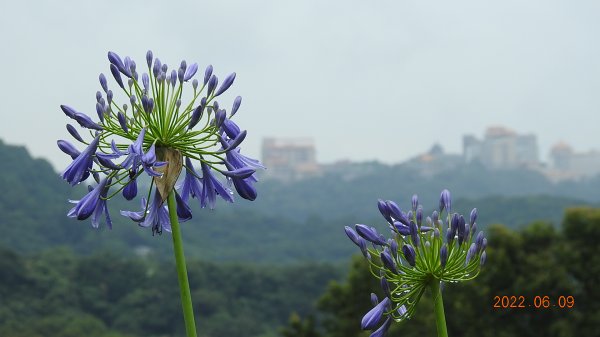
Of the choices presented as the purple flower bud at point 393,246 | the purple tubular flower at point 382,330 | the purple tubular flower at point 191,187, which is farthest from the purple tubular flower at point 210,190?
the purple tubular flower at point 382,330

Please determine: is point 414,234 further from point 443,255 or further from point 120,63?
point 120,63

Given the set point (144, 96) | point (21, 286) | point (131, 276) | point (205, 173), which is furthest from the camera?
point (131, 276)

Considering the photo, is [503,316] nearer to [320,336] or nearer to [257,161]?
[320,336]

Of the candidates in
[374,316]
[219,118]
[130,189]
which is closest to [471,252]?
[374,316]

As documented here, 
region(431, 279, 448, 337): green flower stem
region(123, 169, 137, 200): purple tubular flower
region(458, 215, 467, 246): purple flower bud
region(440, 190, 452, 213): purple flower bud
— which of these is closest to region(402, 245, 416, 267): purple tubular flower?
region(431, 279, 448, 337): green flower stem

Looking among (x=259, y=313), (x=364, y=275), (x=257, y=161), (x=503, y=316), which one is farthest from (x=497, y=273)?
(x=259, y=313)

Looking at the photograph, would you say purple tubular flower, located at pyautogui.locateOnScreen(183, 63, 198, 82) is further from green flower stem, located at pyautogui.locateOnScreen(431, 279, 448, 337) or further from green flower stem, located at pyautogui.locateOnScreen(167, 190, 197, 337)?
green flower stem, located at pyautogui.locateOnScreen(431, 279, 448, 337)

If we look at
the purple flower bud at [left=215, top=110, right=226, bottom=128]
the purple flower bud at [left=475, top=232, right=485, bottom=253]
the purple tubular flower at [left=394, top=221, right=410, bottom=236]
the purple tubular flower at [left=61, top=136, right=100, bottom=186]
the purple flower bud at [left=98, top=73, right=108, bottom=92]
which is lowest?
the purple flower bud at [left=475, top=232, right=485, bottom=253]
